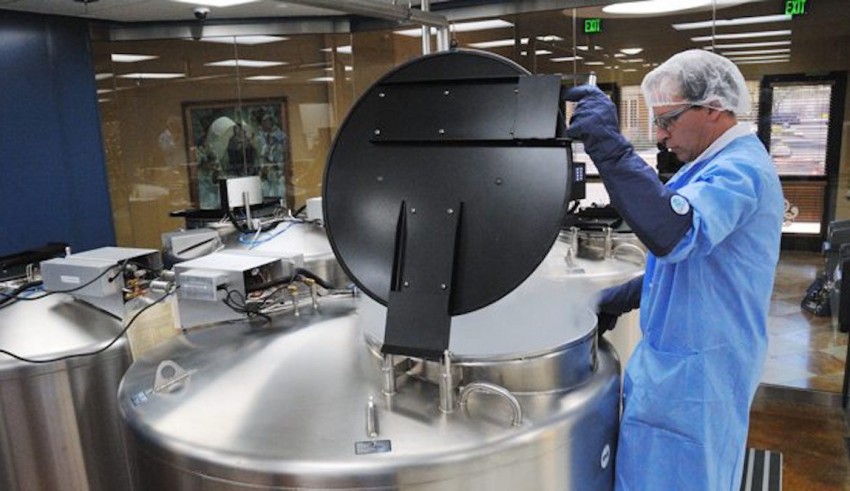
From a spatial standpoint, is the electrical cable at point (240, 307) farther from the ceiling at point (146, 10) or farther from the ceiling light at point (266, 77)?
the ceiling light at point (266, 77)

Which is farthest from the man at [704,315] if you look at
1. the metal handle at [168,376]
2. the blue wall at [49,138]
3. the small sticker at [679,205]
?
the blue wall at [49,138]

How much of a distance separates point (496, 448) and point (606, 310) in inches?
28.0

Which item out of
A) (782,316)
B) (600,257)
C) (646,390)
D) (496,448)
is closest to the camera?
(496,448)

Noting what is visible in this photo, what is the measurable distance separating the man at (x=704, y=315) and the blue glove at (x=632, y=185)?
4.0 inches

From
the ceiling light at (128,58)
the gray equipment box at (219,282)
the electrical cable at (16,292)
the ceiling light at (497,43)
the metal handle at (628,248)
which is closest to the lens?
the gray equipment box at (219,282)

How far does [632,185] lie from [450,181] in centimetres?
38

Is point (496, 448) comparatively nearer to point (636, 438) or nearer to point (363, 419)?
point (363, 419)

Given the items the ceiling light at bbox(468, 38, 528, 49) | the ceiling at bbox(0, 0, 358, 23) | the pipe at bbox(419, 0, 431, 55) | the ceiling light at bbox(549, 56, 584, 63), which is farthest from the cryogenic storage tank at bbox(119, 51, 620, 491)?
the ceiling light at bbox(468, 38, 528, 49)

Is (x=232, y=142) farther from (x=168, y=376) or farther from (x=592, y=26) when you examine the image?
(x=168, y=376)

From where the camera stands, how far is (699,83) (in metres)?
1.36

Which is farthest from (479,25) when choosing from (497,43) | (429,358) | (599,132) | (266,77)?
(429,358)

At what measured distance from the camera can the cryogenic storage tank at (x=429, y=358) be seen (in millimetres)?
1168

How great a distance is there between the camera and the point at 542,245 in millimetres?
1279

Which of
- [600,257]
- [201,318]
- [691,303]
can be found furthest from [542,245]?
[600,257]
